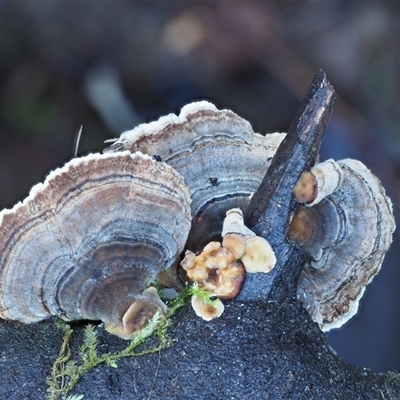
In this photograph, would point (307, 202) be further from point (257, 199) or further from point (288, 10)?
point (288, 10)

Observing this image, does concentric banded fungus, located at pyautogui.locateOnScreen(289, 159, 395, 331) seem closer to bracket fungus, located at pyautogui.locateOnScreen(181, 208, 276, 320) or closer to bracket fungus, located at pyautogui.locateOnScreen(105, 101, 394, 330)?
bracket fungus, located at pyautogui.locateOnScreen(105, 101, 394, 330)

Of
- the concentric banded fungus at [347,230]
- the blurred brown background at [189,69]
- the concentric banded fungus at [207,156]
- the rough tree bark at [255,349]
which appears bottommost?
the rough tree bark at [255,349]

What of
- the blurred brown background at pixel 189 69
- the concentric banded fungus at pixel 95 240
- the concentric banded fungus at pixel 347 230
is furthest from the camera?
the blurred brown background at pixel 189 69

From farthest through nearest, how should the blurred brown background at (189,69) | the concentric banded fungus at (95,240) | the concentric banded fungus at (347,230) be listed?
the blurred brown background at (189,69)
the concentric banded fungus at (347,230)
the concentric banded fungus at (95,240)

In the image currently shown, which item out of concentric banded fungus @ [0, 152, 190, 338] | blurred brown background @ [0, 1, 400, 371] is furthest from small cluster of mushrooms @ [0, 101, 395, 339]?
blurred brown background @ [0, 1, 400, 371]

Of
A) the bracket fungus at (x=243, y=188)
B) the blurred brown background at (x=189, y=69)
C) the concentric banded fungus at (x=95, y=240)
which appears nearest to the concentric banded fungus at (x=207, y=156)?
the bracket fungus at (x=243, y=188)

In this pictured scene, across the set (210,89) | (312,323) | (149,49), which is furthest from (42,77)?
(312,323)

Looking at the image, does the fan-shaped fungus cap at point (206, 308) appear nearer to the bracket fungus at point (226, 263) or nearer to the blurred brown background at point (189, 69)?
the bracket fungus at point (226, 263)
